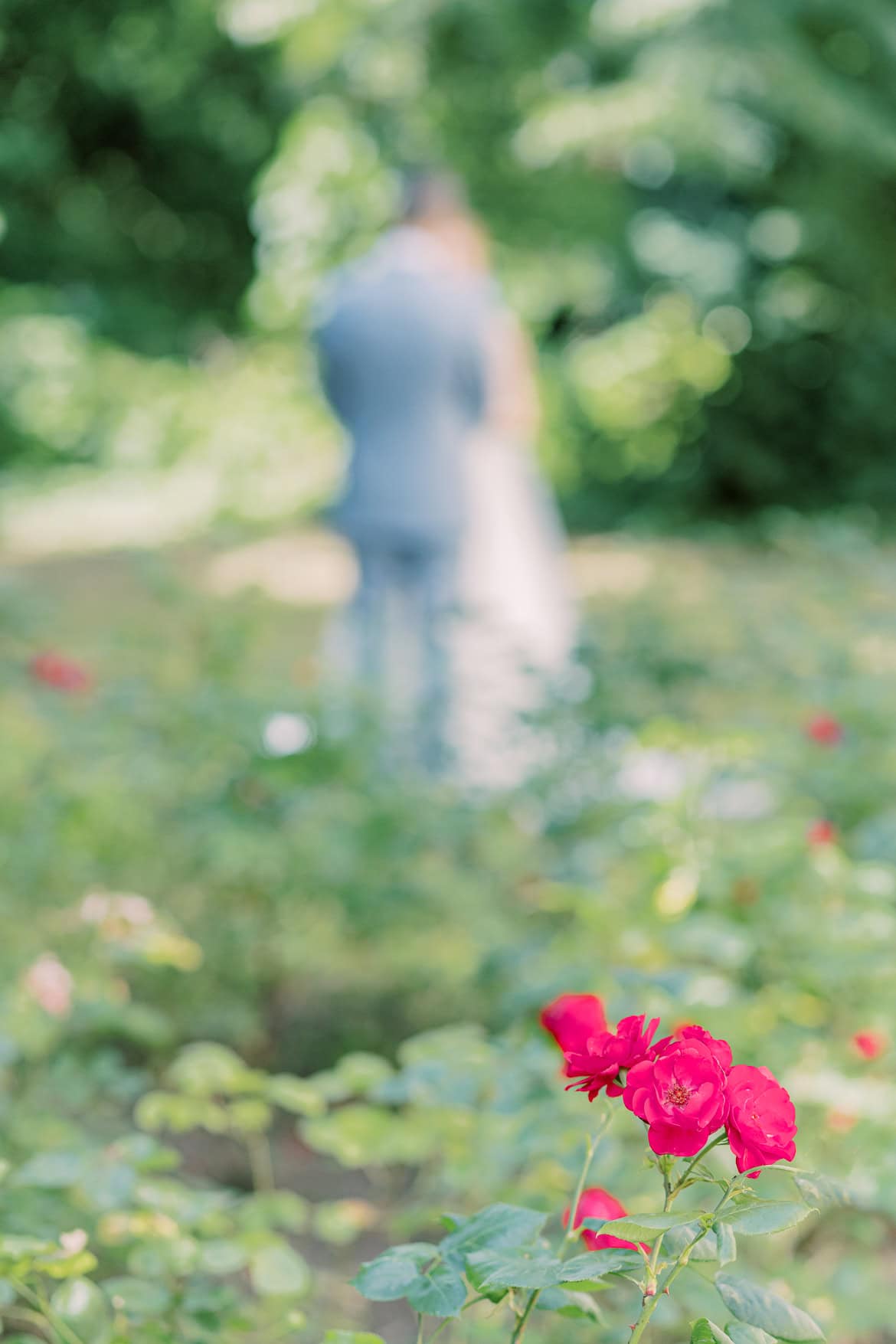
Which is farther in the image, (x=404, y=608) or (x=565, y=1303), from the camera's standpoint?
(x=404, y=608)

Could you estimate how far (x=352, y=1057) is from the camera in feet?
5.16

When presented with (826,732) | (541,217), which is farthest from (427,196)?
(541,217)

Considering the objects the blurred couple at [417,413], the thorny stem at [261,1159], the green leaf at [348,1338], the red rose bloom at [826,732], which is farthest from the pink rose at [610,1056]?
the blurred couple at [417,413]

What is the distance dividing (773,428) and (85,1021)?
30.3 ft

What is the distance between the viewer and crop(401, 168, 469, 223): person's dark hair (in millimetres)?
3705

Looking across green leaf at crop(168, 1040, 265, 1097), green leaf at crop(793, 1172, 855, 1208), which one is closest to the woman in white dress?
green leaf at crop(168, 1040, 265, 1097)

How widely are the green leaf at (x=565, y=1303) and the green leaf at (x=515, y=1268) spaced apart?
3 cm

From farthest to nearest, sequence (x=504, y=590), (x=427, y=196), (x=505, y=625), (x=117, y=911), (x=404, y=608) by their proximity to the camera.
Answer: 1. (x=504, y=590)
2. (x=404, y=608)
3. (x=427, y=196)
4. (x=505, y=625)
5. (x=117, y=911)

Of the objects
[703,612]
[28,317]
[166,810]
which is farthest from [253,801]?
[28,317]

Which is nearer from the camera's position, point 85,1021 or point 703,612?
point 85,1021

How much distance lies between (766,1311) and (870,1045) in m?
0.84

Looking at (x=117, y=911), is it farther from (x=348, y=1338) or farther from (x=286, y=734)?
(x=348, y=1338)

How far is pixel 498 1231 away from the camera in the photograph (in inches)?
35.6

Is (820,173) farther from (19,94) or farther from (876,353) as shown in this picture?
(19,94)
